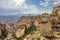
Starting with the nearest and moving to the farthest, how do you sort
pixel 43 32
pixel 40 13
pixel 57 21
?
pixel 43 32
pixel 57 21
pixel 40 13

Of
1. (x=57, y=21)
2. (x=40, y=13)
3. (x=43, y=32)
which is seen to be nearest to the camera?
(x=43, y=32)

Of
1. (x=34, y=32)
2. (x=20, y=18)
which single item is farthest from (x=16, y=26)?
(x=34, y=32)

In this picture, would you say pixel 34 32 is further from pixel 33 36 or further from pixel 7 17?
pixel 7 17

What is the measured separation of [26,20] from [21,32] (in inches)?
16.4

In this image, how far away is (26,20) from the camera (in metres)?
6.53

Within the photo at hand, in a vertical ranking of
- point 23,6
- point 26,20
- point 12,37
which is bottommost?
point 12,37

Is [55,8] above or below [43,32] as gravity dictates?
above

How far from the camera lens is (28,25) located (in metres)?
6.52

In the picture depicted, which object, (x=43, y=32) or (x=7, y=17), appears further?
(x=7, y=17)

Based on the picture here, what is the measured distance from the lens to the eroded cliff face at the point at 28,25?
17.8ft

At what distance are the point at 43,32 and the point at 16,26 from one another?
1.45m

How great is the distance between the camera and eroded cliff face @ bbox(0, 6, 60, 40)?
541 cm

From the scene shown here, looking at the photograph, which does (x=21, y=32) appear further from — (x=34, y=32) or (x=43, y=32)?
(x=43, y=32)

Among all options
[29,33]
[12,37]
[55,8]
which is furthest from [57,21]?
[12,37]
